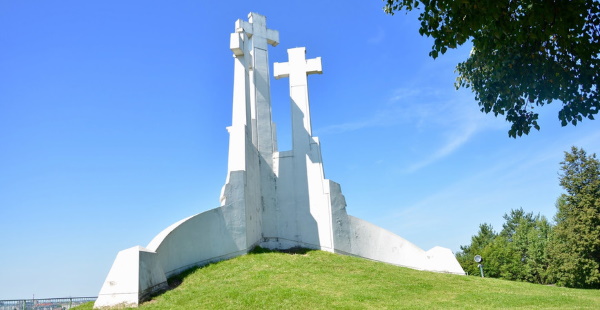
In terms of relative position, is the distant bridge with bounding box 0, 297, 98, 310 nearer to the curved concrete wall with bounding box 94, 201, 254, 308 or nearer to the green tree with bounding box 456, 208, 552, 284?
the curved concrete wall with bounding box 94, 201, 254, 308

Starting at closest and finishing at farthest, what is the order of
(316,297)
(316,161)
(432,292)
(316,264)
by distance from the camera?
(316,297) < (432,292) < (316,264) < (316,161)

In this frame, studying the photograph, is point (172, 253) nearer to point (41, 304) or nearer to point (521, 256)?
point (41, 304)

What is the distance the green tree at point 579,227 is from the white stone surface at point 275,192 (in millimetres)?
13297

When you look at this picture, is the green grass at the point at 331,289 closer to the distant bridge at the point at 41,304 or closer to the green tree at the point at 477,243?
the distant bridge at the point at 41,304

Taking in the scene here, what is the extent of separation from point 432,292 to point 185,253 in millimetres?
7076

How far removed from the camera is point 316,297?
11.1 meters

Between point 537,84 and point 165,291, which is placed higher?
point 537,84

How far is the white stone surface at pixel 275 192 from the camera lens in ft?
51.6

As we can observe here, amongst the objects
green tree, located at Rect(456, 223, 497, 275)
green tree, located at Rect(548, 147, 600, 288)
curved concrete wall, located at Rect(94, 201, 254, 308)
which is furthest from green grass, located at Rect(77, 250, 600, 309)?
green tree, located at Rect(456, 223, 497, 275)

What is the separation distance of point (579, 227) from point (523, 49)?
77.8 feet

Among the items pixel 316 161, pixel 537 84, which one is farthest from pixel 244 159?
pixel 537 84

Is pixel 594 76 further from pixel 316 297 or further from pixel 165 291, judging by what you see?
pixel 165 291

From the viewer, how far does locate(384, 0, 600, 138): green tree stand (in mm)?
7070

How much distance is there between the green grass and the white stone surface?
1179 millimetres
